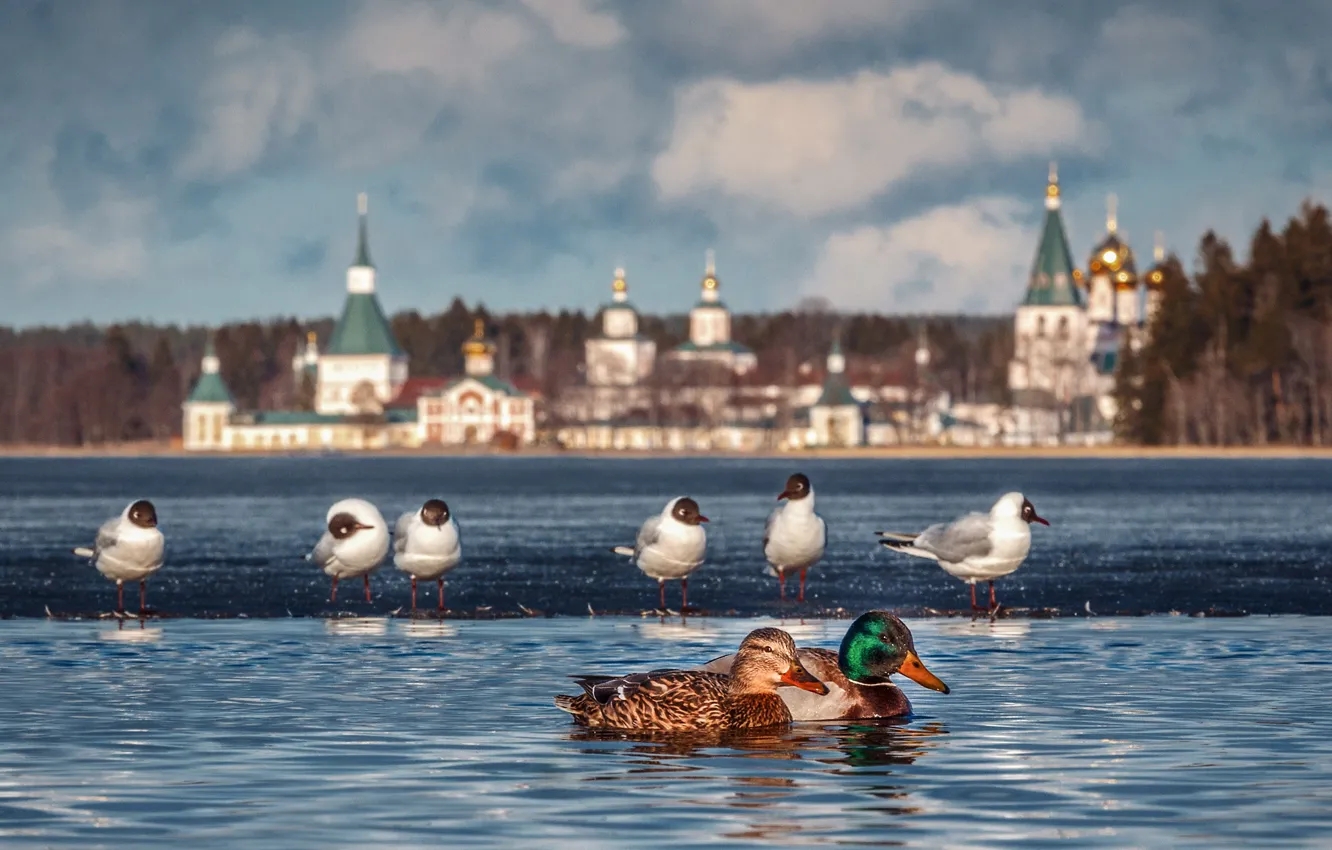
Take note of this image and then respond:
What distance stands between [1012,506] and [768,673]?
8.59 metres

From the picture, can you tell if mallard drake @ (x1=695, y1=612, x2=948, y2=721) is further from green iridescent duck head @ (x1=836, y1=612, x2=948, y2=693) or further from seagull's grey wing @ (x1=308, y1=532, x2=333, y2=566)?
seagull's grey wing @ (x1=308, y1=532, x2=333, y2=566)

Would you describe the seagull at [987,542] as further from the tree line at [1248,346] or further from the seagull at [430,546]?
the tree line at [1248,346]

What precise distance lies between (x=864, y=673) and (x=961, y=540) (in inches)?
307

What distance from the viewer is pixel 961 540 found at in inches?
907

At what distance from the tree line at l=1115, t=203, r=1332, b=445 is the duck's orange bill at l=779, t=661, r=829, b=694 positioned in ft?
395

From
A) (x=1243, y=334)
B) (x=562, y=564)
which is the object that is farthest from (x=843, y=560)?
(x=1243, y=334)

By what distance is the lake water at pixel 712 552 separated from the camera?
85.9 ft

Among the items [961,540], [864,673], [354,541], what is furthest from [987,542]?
[864,673]

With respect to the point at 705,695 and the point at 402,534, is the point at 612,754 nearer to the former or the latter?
the point at 705,695

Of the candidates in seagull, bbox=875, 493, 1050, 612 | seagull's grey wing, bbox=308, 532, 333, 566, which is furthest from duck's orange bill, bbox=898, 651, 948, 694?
seagull's grey wing, bbox=308, 532, 333, 566

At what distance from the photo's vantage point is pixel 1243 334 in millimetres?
139625

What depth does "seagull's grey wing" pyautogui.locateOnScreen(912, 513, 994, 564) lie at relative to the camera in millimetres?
22906

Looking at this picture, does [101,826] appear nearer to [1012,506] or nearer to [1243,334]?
[1012,506]

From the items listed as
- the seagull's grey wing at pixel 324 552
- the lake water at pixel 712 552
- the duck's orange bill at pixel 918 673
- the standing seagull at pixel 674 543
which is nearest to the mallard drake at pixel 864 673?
the duck's orange bill at pixel 918 673
